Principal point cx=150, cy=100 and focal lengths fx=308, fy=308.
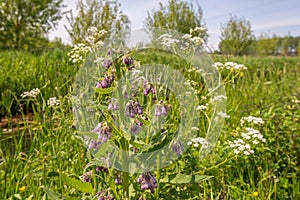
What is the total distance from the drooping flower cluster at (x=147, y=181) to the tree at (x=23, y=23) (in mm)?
19545

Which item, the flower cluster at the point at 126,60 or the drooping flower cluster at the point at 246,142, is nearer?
the flower cluster at the point at 126,60

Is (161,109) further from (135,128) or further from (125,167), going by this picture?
(125,167)

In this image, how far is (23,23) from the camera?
20594mm

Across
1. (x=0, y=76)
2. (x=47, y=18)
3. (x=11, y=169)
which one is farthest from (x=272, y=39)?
(x=11, y=169)

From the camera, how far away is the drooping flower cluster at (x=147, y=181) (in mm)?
1007

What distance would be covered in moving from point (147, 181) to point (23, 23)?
72.1 ft

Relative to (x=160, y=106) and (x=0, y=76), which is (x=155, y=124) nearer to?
(x=160, y=106)

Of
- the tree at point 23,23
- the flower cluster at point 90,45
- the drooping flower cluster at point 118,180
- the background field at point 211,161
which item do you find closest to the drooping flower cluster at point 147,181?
the drooping flower cluster at point 118,180

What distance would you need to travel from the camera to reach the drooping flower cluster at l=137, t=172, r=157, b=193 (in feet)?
3.30

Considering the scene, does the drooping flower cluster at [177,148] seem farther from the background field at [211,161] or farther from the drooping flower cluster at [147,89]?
the background field at [211,161]

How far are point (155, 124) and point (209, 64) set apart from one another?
1.29 m

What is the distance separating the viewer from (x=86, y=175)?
1.16m

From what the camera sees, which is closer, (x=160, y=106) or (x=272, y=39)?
(x=160, y=106)

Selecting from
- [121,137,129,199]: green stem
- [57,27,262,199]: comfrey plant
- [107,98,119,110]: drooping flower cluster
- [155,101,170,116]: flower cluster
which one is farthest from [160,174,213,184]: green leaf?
[107,98,119,110]: drooping flower cluster
